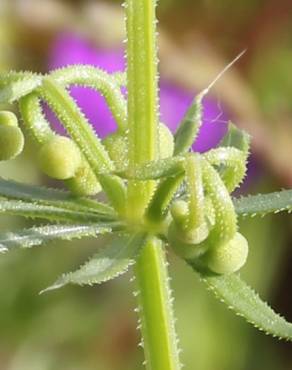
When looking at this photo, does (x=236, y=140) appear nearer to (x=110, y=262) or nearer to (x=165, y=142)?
(x=165, y=142)

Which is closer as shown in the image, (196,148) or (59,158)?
(59,158)

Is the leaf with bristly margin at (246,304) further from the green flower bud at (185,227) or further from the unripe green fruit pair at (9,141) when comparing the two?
the unripe green fruit pair at (9,141)

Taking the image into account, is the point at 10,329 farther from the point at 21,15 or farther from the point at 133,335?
the point at 21,15

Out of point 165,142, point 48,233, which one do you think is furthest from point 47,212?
point 165,142

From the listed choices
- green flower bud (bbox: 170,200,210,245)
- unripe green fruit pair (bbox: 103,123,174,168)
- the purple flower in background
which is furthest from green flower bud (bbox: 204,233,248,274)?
the purple flower in background

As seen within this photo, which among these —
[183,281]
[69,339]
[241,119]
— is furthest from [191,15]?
[69,339]

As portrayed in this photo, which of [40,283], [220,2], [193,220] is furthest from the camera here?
[220,2]

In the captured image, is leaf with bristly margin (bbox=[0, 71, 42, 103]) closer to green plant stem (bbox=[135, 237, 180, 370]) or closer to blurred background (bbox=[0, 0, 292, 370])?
green plant stem (bbox=[135, 237, 180, 370])
